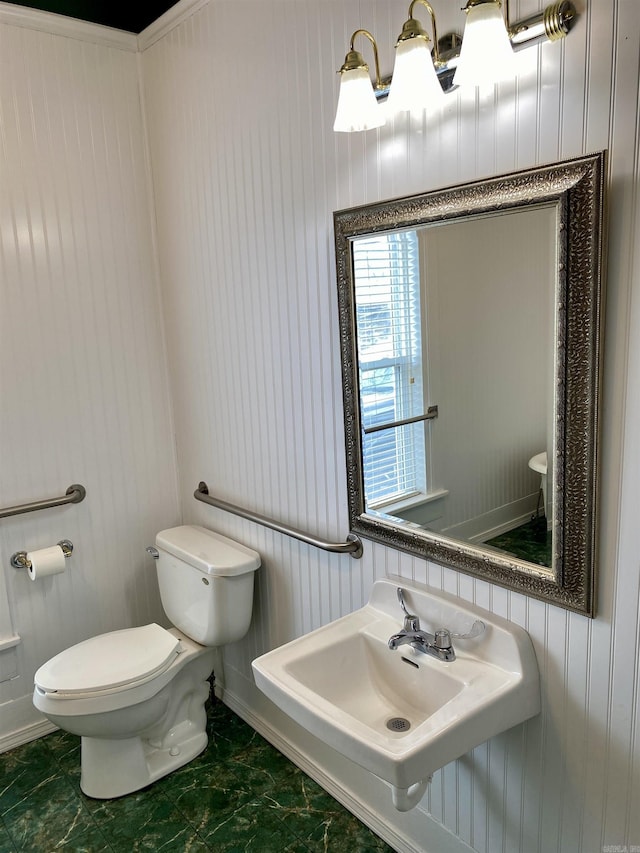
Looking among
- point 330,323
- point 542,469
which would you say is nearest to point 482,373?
point 542,469

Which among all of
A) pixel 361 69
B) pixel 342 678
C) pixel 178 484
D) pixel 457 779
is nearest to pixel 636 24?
pixel 361 69

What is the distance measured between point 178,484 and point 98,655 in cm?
78

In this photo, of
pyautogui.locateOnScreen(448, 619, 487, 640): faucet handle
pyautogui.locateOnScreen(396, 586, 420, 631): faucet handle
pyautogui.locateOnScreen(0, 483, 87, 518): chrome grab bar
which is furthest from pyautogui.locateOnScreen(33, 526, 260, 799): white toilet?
pyautogui.locateOnScreen(448, 619, 487, 640): faucet handle

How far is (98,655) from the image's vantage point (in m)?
2.22

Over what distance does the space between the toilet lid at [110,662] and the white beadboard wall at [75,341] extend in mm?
369

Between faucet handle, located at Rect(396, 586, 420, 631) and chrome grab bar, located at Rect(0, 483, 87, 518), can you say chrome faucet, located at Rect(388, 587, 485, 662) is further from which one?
chrome grab bar, located at Rect(0, 483, 87, 518)

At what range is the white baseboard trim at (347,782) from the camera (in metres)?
1.89

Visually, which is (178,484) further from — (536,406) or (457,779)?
(536,406)

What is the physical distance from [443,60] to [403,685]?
1477 mm

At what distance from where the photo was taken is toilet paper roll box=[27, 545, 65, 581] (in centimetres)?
239

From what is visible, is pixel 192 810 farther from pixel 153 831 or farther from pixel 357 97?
pixel 357 97

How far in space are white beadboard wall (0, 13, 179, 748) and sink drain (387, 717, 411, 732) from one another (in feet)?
4.49

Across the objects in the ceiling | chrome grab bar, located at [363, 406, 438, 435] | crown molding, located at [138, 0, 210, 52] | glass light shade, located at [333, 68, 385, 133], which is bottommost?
chrome grab bar, located at [363, 406, 438, 435]

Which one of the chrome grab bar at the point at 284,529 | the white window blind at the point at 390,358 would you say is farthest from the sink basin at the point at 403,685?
the white window blind at the point at 390,358
